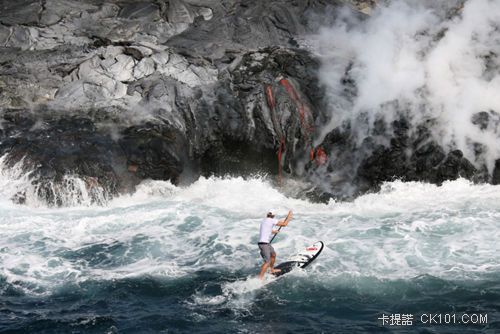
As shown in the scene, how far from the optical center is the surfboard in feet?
45.5

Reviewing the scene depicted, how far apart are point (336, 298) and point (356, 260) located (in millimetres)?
2244

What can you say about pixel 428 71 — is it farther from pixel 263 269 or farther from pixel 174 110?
pixel 263 269

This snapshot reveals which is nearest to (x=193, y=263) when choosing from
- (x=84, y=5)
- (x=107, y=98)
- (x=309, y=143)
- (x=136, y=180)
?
(x=136, y=180)

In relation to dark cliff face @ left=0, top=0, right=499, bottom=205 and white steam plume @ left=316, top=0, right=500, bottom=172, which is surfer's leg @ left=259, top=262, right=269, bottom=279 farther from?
white steam plume @ left=316, top=0, right=500, bottom=172

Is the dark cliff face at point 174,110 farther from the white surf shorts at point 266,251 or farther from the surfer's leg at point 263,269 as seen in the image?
the surfer's leg at point 263,269

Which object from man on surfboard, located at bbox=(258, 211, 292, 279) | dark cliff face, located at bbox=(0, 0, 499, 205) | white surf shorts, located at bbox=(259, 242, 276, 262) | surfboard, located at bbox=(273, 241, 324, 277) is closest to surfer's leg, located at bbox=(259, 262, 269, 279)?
man on surfboard, located at bbox=(258, 211, 292, 279)

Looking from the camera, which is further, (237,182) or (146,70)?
(146,70)

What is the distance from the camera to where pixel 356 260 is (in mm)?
14672

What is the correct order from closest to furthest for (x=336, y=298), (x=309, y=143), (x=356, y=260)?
(x=336, y=298), (x=356, y=260), (x=309, y=143)

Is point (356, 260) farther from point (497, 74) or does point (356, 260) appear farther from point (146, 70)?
point (146, 70)

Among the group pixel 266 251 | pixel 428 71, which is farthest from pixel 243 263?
pixel 428 71

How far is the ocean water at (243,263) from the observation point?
1177cm

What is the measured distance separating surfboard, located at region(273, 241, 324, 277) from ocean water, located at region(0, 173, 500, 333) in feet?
0.65

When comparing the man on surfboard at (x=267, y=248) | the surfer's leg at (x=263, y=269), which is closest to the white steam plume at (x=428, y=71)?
the man on surfboard at (x=267, y=248)
